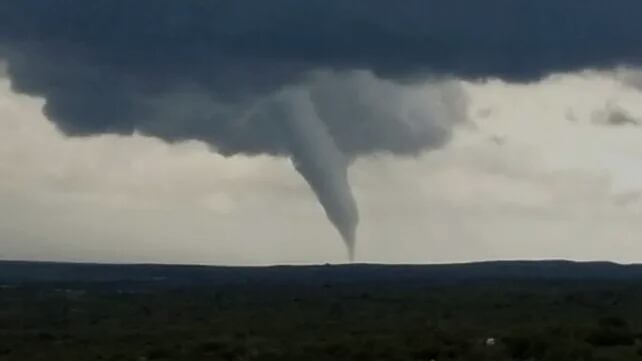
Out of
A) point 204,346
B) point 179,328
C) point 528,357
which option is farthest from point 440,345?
point 179,328

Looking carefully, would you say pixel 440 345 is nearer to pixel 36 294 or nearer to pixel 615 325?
pixel 615 325

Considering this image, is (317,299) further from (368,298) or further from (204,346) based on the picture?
(204,346)

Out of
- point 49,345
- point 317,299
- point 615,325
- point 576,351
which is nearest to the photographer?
point 576,351

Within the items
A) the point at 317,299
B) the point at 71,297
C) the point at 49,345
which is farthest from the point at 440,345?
the point at 71,297

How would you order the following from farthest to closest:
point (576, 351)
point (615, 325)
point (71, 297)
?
point (71, 297), point (615, 325), point (576, 351)

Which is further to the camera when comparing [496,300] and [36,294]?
[36,294]

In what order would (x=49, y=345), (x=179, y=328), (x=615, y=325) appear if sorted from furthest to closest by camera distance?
(x=179, y=328) < (x=49, y=345) < (x=615, y=325)
